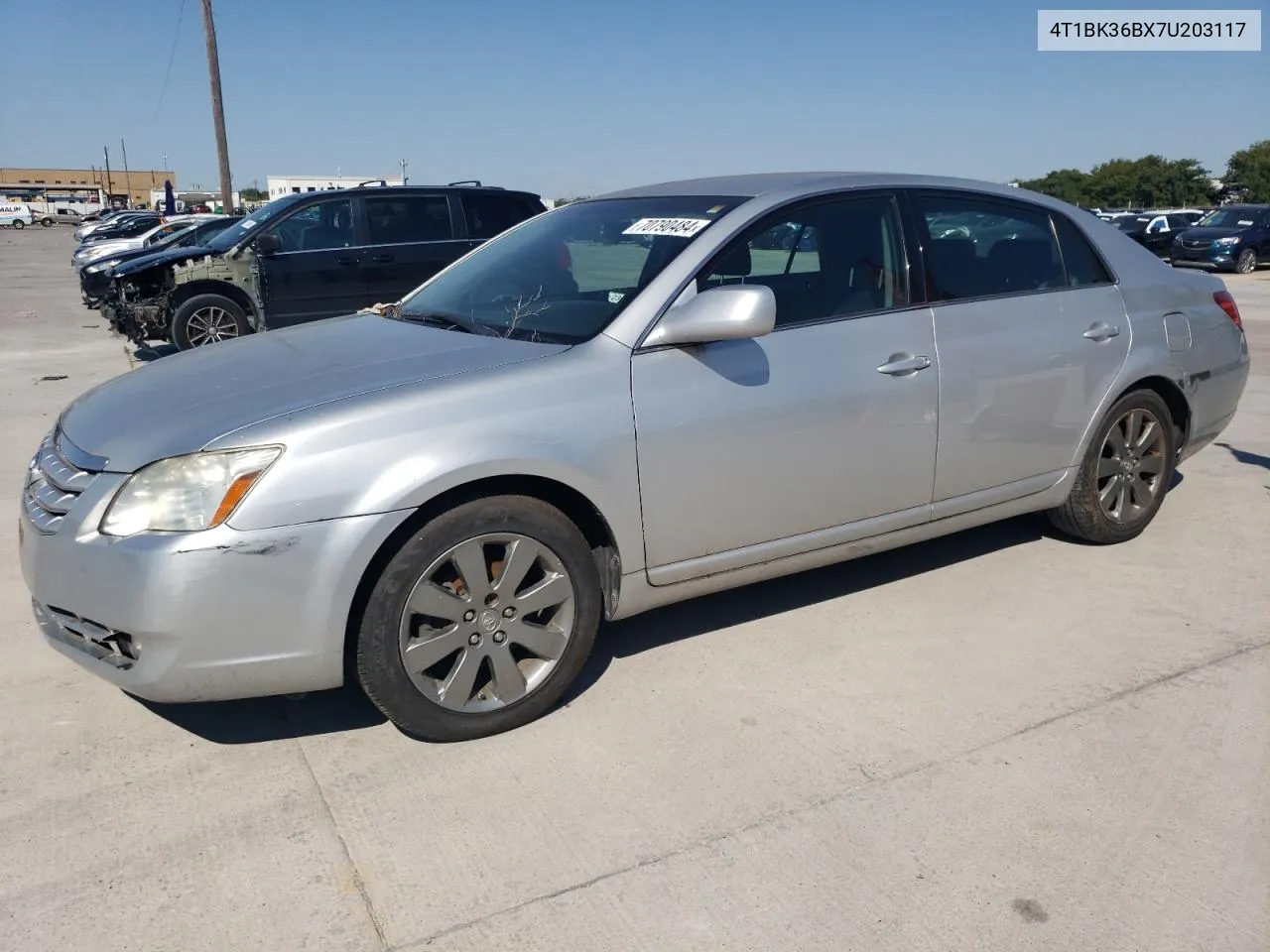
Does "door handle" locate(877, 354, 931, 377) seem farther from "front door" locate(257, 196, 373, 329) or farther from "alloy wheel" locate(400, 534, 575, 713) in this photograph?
"front door" locate(257, 196, 373, 329)

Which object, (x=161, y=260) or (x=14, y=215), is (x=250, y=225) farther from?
(x=14, y=215)

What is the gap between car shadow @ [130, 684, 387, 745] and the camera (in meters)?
3.23

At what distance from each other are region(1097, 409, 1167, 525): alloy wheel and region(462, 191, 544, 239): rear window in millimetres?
7450

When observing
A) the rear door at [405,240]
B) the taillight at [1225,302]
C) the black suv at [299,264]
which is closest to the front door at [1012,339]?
the taillight at [1225,302]

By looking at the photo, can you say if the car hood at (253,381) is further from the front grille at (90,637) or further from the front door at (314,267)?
the front door at (314,267)

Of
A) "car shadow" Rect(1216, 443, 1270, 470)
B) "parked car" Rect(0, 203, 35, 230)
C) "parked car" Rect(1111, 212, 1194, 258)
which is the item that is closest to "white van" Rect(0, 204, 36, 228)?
"parked car" Rect(0, 203, 35, 230)

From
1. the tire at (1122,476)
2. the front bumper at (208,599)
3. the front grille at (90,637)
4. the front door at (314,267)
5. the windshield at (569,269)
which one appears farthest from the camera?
the front door at (314,267)

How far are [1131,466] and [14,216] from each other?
8481 cm

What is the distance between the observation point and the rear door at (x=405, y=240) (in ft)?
34.6

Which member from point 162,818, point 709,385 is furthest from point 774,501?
point 162,818

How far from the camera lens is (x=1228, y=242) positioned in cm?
2445

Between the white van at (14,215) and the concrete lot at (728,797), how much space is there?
8278cm

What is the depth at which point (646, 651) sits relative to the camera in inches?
149

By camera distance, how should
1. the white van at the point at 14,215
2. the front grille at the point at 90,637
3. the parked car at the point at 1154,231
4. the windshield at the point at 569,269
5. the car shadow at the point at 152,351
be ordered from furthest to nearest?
the white van at the point at 14,215, the parked car at the point at 1154,231, the car shadow at the point at 152,351, the windshield at the point at 569,269, the front grille at the point at 90,637
